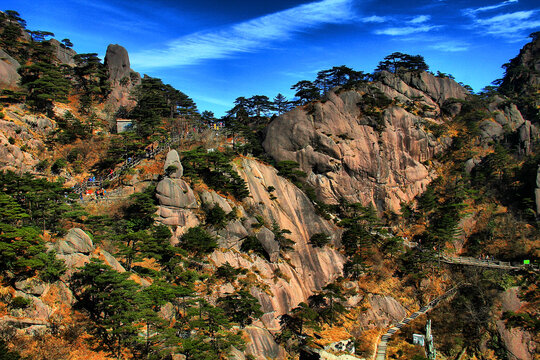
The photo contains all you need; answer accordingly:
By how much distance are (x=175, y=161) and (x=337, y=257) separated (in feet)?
85.9

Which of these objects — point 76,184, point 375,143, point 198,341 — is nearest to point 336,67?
point 375,143

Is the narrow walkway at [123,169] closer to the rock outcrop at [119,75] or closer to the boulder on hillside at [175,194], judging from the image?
the boulder on hillside at [175,194]

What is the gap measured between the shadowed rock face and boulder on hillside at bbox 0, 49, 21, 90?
38976mm

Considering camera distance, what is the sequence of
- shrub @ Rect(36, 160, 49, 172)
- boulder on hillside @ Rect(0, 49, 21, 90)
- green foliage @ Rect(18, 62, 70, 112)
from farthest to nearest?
→ boulder on hillside @ Rect(0, 49, 21, 90) → green foliage @ Rect(18, 62, 70, 112) → shrub @ Rect(36, 160, 49, 172)

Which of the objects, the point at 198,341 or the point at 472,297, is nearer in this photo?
Result: the point at 198,341

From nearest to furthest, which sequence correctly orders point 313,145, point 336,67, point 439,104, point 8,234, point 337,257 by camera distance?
point 8,234 < point 337,257 < point 313,145 < point 336,67 < point 439,104

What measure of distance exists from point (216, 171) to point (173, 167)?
6.48 metres

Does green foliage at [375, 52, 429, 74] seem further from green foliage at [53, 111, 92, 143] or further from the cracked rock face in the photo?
green foliage at [53, 111, 92, 143]

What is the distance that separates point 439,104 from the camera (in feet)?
233

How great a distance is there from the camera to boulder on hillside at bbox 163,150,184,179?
3462 cm

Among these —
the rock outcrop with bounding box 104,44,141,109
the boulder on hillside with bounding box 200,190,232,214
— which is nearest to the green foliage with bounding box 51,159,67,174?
the boulder on hillside with bounding box 200,190,232,214

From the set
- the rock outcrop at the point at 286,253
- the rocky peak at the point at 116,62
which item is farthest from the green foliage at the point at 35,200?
the rocky peak at the point at 116,62

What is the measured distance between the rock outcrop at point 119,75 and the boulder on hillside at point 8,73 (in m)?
14.5

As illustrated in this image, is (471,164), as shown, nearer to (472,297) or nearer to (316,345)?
(472,297)
